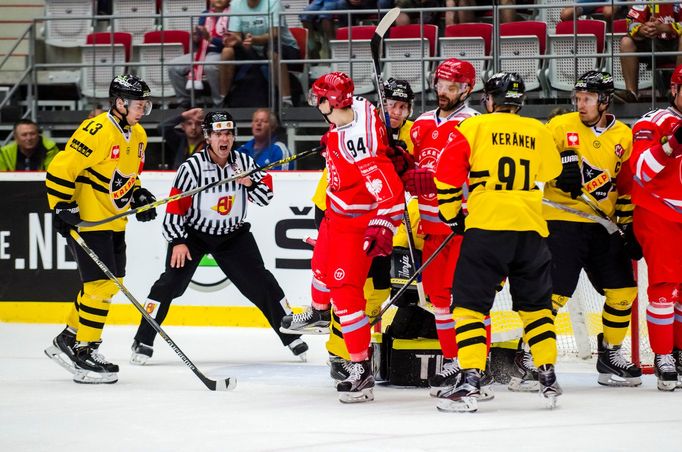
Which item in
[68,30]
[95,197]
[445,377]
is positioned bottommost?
[445,377]

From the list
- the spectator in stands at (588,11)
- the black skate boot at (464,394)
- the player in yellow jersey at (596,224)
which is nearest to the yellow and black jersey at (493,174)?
the black skate boot at (464,394)

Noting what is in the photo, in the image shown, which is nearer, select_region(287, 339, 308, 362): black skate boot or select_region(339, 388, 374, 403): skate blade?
select_region(339, 388, 374, 403): skate blade

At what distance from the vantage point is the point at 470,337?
456cm

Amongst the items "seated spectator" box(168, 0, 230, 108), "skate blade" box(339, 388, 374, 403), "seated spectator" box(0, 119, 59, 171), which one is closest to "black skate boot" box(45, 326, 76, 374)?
"skate blade" box(339, 388, 374, 403)

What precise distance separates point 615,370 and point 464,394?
3.80 ft

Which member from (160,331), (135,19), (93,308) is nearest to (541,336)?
(160,331)

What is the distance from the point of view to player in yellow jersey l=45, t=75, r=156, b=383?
5465mm

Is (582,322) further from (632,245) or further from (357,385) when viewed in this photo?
(357,385)

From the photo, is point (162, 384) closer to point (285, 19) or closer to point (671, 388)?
point (671, 388)

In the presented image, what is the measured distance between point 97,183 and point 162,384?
1026 millimetres

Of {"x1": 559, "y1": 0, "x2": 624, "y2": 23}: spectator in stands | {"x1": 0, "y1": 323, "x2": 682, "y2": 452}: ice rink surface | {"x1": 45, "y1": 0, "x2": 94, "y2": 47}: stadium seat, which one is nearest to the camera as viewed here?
{"x1": 0, "y1": 323, "x2": 682, "y2": 452}: ice rink surface

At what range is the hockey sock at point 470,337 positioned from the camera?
4.56 metres

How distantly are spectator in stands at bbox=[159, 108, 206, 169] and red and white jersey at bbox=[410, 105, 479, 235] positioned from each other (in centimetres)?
298

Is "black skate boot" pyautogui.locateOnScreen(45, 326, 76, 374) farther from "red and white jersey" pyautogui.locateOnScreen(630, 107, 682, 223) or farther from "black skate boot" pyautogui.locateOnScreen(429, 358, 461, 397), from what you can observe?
"red and white jersey" pyautogui.locateOnScreen(630, 107, 682, 223)
